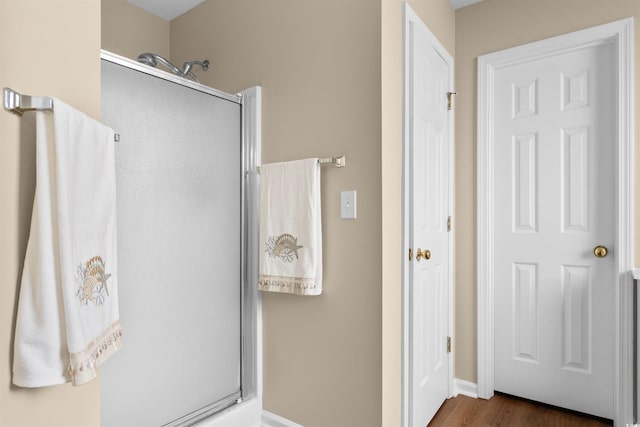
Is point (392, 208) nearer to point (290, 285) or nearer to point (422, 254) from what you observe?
point (422, 254)

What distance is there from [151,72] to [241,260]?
98cm

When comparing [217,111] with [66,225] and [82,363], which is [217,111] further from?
[82,363]

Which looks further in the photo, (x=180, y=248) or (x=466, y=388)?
(x=466, y=388)

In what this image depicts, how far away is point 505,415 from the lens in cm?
209

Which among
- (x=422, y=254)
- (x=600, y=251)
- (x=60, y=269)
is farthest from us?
(x=600, y=251)

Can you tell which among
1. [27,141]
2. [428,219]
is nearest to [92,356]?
[27,141]

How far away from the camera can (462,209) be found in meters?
2.37

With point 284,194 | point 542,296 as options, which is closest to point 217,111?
point 284,194

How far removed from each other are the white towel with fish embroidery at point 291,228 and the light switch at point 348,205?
0.36ft

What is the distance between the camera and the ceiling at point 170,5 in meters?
2.32

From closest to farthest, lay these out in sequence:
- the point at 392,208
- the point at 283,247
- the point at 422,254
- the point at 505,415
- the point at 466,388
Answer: the point at 392,208 < the point at 283,247 < the point at 422,254 < the point at 505,415 < the point at 466,388

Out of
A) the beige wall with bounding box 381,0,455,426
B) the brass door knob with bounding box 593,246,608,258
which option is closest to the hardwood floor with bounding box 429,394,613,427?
the beige wall with bounding box 381,0,455,426

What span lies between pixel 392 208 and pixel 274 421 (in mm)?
1230

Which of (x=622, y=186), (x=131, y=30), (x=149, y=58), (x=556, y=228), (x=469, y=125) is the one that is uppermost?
(x=131, y=30)
